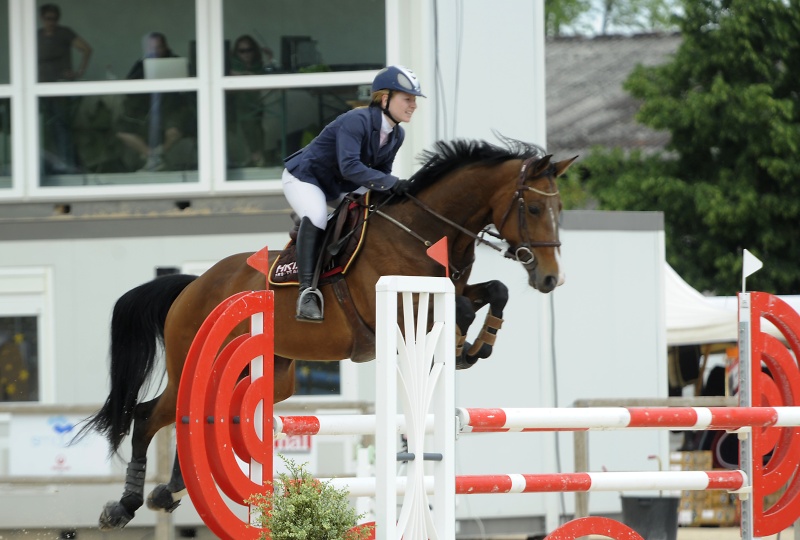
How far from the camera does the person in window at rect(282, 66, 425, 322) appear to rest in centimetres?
511

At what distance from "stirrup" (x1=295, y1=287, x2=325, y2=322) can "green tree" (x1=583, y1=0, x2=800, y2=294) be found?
11.0 metres

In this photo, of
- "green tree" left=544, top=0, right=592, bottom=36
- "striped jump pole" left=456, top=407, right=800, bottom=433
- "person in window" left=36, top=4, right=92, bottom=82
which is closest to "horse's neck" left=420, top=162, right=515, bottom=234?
"striped jump pole" left=456, top=407, right=800, bottom=433

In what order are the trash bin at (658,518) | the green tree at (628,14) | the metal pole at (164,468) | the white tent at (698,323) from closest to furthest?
the metal pole at (164,468) < the trash bin at (658,518) < the white tent at (698,323) < the green tree at (628,14)

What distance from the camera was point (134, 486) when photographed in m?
5.23

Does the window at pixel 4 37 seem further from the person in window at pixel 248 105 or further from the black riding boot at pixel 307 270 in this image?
the black riding boot at pixel 307 270

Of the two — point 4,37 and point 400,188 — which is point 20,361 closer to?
point 4,37

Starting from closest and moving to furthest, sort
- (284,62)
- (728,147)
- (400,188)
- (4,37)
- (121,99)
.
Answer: (400,188), (284,62), (121,99), (4,37), (728,147)

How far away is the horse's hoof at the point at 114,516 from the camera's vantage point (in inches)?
203

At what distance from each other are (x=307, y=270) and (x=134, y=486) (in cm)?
117

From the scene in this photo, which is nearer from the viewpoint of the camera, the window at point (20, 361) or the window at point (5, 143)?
the window at point (20, 361)

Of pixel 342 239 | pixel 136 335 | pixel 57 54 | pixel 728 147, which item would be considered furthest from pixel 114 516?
pixel 728 147

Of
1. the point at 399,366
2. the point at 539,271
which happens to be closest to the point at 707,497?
the point at 539,271

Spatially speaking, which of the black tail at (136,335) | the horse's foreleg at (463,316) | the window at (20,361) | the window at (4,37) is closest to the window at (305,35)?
the window at (4,37)

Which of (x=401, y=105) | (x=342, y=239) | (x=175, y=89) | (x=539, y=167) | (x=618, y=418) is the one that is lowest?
(x=618, y=418)
